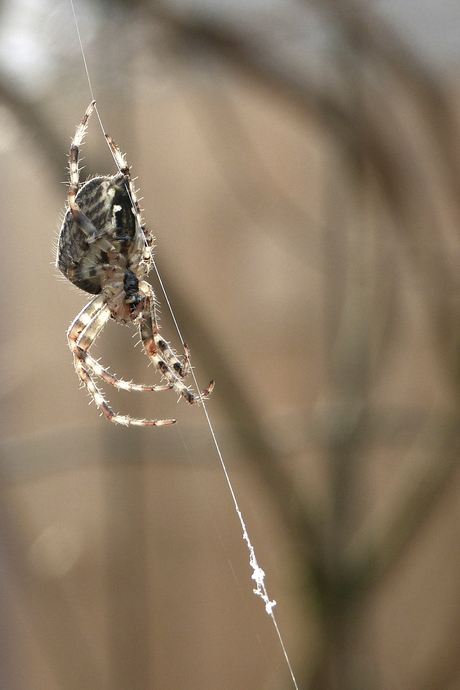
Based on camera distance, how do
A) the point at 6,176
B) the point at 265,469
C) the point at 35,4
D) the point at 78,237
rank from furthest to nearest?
1. the point at 6,176
2. the point at 265,469
3. the point at 35,4
4. the point at 78,237

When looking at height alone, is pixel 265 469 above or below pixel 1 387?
below

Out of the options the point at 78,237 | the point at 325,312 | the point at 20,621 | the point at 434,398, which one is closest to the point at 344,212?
the point at 325,312

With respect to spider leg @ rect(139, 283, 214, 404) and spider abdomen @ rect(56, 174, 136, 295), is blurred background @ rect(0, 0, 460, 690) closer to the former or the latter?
spider leg @ rect(139, 283, 214, 404)

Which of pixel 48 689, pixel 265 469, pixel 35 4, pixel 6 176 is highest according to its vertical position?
pixel 35 4

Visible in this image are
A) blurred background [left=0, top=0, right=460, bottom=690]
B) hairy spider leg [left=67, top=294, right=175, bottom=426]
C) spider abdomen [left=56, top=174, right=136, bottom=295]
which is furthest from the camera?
blurred background [left=0, top=0, right=460, bottom=690]

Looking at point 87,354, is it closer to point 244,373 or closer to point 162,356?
point 162,356

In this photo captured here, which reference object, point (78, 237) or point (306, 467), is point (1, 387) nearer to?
point (306, 467)

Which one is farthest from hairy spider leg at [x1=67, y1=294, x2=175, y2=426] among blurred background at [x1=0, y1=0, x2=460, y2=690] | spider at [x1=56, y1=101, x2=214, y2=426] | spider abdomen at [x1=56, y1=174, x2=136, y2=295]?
blurred background at [x1=0, y1=0, x2=460, y2=690]

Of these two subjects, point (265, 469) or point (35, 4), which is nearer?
point (35, 4)

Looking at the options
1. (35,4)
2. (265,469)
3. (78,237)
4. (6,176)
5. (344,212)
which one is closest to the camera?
(78,237)
